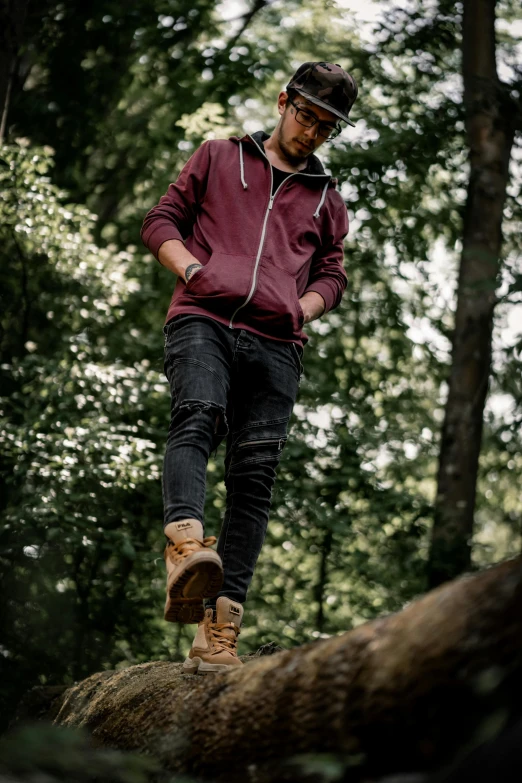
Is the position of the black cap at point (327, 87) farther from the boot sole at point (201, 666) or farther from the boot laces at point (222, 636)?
the boot sole at point (201, 666)

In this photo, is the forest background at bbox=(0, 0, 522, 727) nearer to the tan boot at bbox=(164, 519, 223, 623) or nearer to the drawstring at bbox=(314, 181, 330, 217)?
the drawstring at bbox=(314, 181, 330, 217)

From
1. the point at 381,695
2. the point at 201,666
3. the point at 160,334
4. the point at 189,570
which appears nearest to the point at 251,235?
the point at 189,570

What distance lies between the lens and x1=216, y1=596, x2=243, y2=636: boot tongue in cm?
312

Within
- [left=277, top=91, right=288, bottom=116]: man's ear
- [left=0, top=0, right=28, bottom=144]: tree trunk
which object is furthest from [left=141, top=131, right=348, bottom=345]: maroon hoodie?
[left=0, top=0, right=28, bottom=144]: tree trunk

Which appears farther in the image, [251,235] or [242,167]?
[242,167]

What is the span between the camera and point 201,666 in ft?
10.1

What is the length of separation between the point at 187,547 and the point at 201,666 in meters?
0.60

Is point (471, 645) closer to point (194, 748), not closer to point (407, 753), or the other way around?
point (407, 753)

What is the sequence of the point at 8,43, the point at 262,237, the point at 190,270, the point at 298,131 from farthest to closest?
1. the point at 8,43
2. the point at 298,131
3. the point at 262,237
4. the point at 190,270

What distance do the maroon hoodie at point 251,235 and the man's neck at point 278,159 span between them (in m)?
0.04

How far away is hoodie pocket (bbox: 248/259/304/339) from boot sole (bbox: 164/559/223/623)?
0.98m

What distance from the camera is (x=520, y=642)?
153 cm

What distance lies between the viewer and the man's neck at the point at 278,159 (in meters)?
3.52

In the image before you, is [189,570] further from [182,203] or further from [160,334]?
[160,334]
